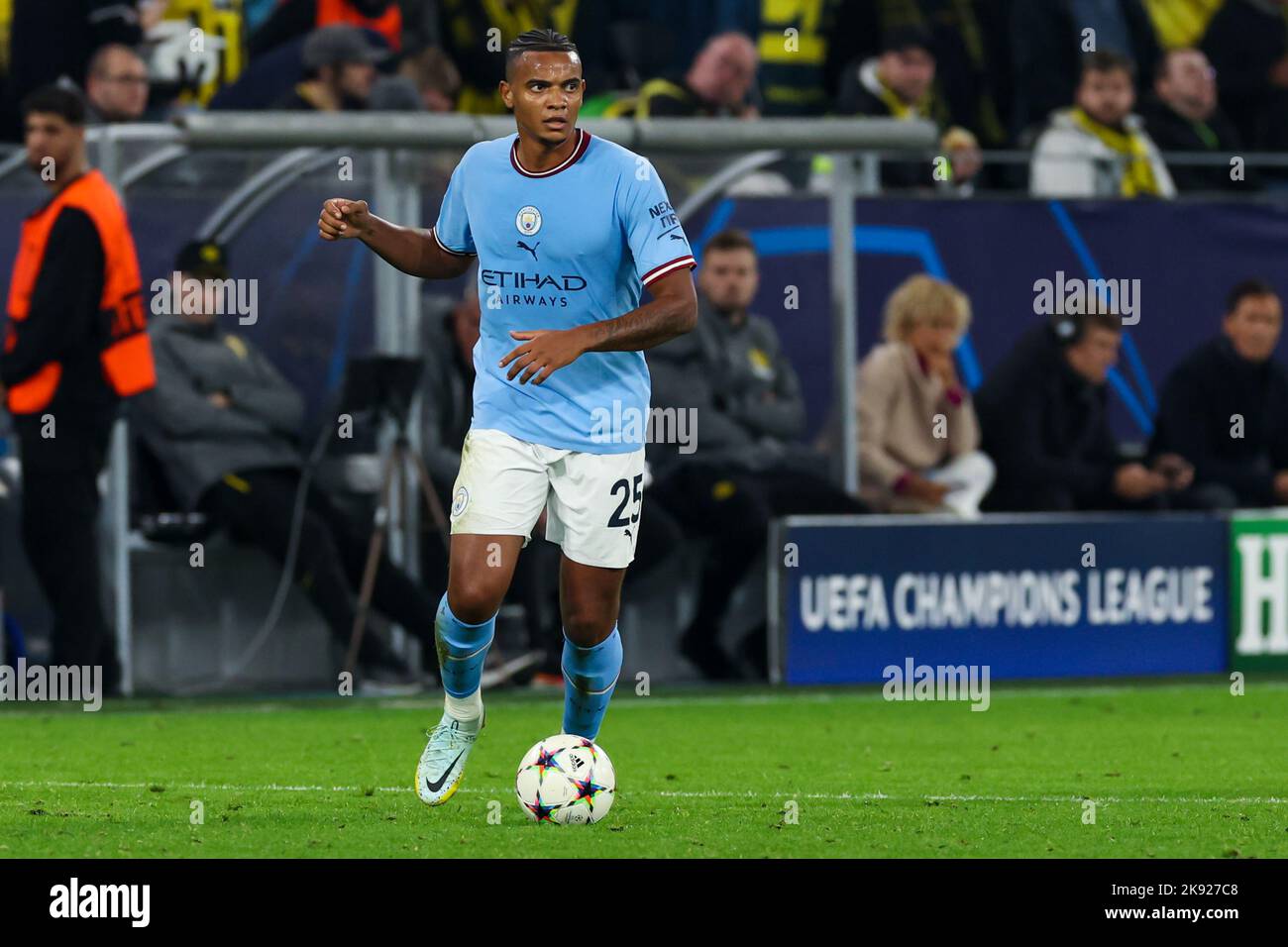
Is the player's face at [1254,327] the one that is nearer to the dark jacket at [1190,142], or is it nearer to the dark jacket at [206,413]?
the dark jacket at [1190,142]

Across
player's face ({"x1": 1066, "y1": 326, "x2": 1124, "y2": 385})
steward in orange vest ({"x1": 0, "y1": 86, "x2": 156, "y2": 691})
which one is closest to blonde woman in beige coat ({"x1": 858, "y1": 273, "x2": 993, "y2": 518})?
player's face ({"x1": 1066, "y1": 326, "x2": 1124, "y2": 385})

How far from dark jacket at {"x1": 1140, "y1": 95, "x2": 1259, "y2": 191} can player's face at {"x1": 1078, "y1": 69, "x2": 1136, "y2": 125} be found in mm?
621

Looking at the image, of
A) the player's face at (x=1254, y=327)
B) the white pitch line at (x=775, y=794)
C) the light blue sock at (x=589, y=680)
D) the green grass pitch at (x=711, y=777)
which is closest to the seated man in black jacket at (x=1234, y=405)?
the player's face at (x=1254, y=327)

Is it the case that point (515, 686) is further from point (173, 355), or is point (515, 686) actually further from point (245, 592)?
point (173, 355)

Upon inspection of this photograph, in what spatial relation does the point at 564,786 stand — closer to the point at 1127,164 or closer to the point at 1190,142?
the point at 1127,164

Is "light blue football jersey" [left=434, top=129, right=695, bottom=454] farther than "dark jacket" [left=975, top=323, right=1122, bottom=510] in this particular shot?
No

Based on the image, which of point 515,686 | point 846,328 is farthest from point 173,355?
point 846,328

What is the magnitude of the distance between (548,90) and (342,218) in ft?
2.34

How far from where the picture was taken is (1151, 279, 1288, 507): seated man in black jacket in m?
13.7

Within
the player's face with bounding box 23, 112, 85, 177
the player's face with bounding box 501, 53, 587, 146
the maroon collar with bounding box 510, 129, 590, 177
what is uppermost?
the player's face with bounding box 23, 112, 85, 177

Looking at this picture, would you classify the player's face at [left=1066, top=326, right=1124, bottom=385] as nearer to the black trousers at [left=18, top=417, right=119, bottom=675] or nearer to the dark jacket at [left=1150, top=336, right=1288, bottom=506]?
the dark jacket at [left=1150, top=336, right=1288, bottom=506]

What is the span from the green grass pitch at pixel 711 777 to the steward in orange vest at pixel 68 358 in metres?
0.63

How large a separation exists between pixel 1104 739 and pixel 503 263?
12.2 feet

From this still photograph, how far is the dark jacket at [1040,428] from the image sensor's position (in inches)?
525
